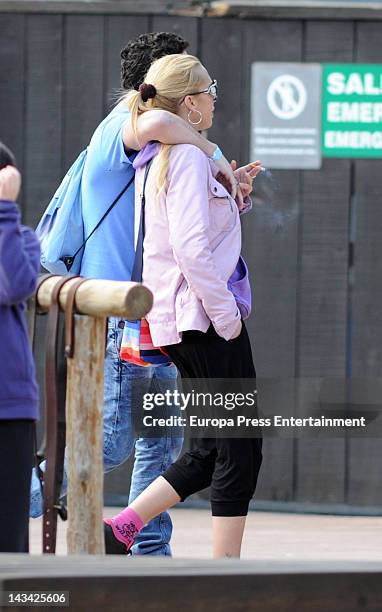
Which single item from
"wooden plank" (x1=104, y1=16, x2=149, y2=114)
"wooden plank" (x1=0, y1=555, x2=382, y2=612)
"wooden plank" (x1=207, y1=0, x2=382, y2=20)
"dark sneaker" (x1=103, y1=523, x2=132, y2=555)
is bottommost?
"dark sneaker" (x1=103, y1=523, x2=132, y2=555)

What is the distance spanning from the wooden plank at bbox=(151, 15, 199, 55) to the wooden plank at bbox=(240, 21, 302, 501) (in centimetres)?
22

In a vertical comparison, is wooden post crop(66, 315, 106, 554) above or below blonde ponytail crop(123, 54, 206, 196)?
below

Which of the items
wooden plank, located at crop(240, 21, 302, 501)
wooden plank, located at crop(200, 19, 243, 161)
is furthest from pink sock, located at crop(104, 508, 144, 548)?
wooden plank, located at crop(200, 19, 243, 161)

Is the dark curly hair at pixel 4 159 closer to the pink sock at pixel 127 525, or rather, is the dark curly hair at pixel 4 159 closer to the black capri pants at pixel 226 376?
the black capri pants at pixel 226 376

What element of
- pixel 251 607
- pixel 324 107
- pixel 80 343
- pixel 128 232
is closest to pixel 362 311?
pixel 324 107

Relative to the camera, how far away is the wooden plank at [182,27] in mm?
6648

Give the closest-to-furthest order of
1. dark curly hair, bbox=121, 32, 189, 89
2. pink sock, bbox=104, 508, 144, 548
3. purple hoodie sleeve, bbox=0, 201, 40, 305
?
purple hoodie sleeve, bbox=0, 201, 40, 305
pink sock, bbox=104, 508, 144, 548
dark curly hair, bbox=121, 32, 189, 89

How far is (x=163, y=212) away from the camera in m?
4.67

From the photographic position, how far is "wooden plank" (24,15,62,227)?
6.70 metres

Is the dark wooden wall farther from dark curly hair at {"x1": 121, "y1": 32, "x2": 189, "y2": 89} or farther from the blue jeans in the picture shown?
the blue jeans

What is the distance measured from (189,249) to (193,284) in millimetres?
113

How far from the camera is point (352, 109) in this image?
21.7 feet

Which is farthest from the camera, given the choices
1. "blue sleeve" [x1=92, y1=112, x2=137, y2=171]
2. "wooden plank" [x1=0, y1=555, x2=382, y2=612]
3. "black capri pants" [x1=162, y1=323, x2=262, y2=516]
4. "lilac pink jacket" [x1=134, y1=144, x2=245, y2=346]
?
"blue sleeve" [x1=92, y1=112, x2=137, y2=171]

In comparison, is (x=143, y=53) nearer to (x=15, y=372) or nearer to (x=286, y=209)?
(x=286, y=209)
